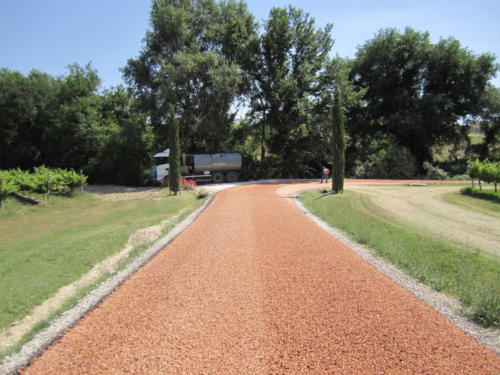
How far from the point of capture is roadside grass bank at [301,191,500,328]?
16.1 feet

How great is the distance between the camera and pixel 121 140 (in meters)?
30.0

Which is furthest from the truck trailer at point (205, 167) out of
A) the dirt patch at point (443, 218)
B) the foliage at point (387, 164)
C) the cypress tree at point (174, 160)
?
the dirt patch at point (443, 218)

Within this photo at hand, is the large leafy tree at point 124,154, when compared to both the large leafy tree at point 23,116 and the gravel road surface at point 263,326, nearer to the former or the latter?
the large leafy tree at point 23,116

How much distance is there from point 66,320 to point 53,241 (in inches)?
221

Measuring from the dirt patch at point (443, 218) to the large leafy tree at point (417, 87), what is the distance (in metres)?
15.6

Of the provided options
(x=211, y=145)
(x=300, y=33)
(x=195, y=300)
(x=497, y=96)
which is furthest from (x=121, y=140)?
(x=497, y=96)

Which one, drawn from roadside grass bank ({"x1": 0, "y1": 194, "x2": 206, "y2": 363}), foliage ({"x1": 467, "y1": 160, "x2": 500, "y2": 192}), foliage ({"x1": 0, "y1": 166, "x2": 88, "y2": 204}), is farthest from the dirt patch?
foliage ({"x1": 0, "y1": 166, "x2": 88, "y2": 204})

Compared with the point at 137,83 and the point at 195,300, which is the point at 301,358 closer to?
the point at 195,300

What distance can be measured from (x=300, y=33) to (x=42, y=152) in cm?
2925

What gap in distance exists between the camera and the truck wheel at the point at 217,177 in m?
28.4

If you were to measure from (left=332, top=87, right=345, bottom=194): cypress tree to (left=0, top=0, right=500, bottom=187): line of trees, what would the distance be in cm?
951

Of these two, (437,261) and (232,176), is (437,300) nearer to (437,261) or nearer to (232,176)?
(437,261)

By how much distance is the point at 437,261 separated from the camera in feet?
23.3

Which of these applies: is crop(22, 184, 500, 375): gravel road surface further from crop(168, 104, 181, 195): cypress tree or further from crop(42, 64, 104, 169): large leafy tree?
crop(42, 64, 104, 169): large leafy tree
